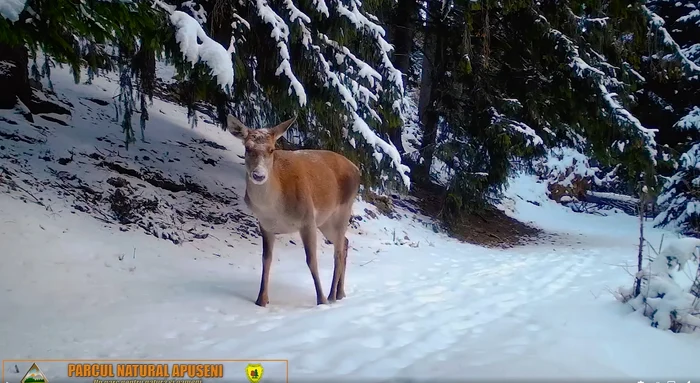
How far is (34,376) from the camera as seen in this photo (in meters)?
3.31

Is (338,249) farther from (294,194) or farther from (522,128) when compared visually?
(522,128)

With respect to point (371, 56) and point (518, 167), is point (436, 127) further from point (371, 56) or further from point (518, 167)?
point (371, 56)

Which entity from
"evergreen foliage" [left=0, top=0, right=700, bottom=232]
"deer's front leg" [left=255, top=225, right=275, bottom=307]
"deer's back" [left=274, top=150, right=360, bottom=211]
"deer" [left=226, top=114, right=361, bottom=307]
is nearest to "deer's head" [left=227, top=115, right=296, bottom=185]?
"deer" [left=226, top=114, right=361, bottom=307]

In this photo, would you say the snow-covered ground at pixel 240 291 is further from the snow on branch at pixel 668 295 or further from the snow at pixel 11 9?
the snow at pixel 11 9

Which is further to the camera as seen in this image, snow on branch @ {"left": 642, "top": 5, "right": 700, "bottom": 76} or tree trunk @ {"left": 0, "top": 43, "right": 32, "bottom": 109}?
snow on branch @ {"left": 642, "top": 5, "right": 700, "bottom": 76}

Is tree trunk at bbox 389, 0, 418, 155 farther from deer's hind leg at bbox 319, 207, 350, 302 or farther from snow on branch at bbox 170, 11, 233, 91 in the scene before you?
snow on branch at bbox 170, 11, 233, 91

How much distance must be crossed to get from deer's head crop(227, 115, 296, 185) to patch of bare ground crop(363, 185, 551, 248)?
5938mm

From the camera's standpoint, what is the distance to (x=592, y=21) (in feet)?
39.0

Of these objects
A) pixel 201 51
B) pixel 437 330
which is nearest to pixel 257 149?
pixel 201 51

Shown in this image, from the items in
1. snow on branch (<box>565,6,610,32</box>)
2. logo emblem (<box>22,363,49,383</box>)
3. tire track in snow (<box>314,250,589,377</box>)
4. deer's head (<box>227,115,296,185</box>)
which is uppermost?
snow on branch (<box>565,6,610,32</box>)

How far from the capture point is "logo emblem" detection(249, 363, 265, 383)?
126 inches

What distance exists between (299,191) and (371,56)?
3594 millimetres

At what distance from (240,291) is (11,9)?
134 inches

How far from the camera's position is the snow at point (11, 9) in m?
3.97
